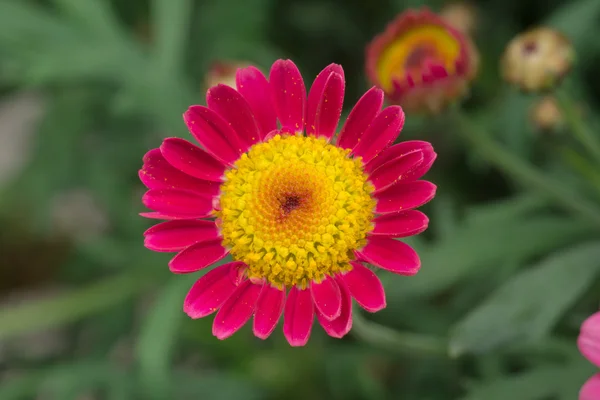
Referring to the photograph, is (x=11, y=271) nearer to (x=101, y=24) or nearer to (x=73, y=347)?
(x=73, y=347)

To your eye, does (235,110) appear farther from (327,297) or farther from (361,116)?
(327,297)

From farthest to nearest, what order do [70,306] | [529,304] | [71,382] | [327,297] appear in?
1. [70,306]
2. [71,382]
3. [529,304]
4. [327,297]

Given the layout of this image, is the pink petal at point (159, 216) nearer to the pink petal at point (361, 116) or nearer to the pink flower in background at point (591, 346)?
the pink petal at point (361, 116)

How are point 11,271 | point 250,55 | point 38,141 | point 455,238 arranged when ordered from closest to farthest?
1. point 455,238
2. point 250,55
3. point 38,141
4. point 11,271

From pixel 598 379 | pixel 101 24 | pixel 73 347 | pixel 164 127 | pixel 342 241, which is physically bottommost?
pixel 598 379

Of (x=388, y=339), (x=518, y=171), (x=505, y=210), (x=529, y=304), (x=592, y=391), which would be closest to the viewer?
(x=592, y=391)

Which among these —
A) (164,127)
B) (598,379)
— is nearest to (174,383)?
(164,127)

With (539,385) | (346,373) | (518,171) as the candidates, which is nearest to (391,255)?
(518,171)
